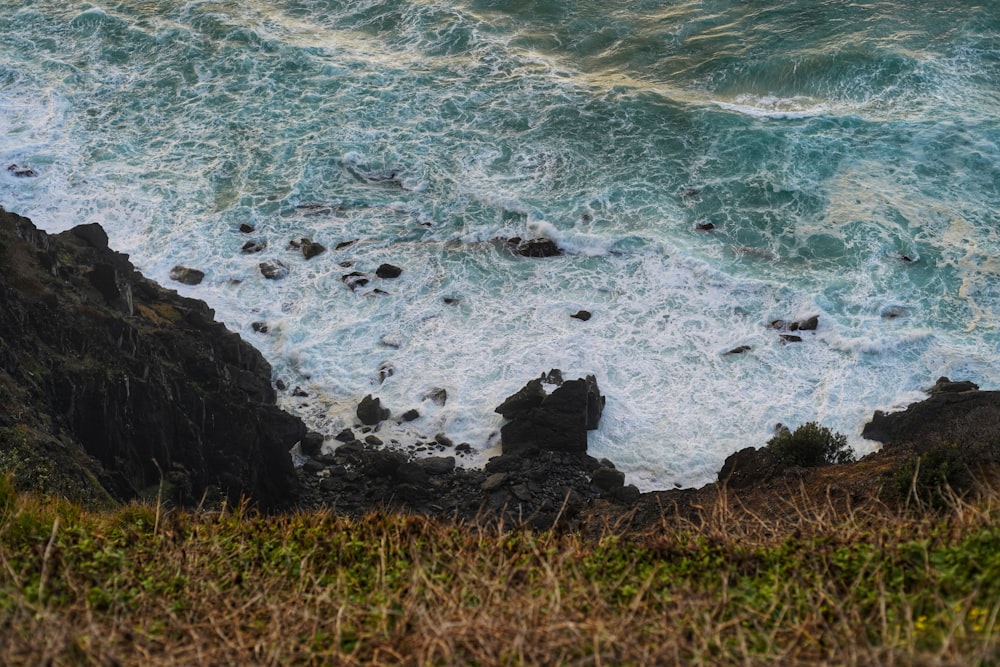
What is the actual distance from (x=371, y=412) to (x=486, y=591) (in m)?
13.1

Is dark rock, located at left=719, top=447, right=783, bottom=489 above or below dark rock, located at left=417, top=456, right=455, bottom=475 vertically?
above

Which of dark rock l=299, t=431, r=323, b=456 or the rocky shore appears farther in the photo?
dark rock l=299, t=431, r=323, b=456

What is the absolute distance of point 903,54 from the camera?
3384 cm

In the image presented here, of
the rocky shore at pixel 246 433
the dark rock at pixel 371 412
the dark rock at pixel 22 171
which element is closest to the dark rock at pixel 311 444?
the rocky shore at pixel 246 433

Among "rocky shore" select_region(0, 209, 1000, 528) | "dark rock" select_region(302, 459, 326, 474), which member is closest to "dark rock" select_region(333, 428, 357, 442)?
"rocky shore" select_region(0, 209, 1000, 528)

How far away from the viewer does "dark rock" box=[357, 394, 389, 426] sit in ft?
74.5

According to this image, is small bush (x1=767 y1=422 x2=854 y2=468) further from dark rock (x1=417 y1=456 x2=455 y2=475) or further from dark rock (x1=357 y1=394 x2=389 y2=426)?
dark rock (x1=357 y1=394 x2=389 y2=426)

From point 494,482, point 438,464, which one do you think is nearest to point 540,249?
point 438,464

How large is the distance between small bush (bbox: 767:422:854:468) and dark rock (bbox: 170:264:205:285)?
16.3 m

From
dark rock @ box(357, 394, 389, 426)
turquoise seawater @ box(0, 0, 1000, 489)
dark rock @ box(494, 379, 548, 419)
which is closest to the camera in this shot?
dark rock @ box(494, 379, 548, 419)

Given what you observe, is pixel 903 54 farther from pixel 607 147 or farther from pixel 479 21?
pixel 479 21

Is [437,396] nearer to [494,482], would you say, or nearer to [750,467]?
[494,482]

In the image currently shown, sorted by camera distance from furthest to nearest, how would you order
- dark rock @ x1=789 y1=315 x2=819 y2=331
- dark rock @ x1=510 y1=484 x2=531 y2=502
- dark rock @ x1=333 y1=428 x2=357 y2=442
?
dark rock @ x1=789 y1=315 x2=819 y2=331 → dark rock @ x1=333 y1=428 x2=357 y2=442 → dark rock @ x1=510 y1=484 x2=531 y2=502

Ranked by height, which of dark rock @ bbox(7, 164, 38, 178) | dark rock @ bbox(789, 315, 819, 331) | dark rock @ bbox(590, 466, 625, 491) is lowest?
dark rock @ bbox(590, 466, 625, 491)
